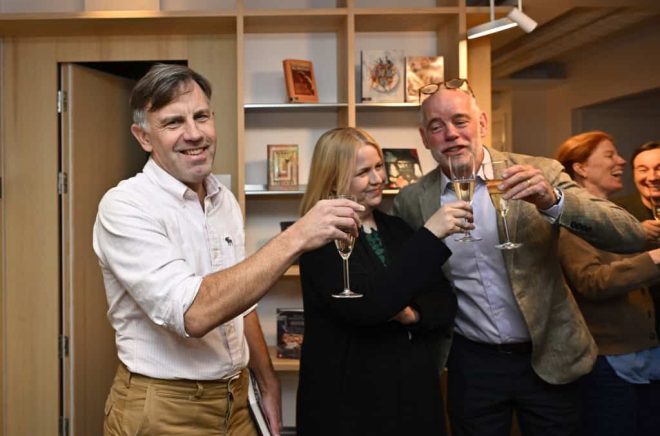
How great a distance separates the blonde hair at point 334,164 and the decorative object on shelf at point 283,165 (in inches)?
67.2

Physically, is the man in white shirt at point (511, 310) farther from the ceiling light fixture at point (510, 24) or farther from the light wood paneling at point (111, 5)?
the light wood paneling at point (111, 5)

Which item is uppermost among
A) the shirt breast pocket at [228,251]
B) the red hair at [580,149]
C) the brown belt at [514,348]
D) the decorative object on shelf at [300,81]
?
the decorative object on shelf at [300,81]

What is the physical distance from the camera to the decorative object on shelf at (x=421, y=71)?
13.4 feet

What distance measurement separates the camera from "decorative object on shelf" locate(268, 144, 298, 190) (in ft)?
13.7

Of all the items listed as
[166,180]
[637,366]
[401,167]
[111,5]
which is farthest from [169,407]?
[111,5]

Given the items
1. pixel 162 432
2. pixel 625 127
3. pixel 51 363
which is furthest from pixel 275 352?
pixel 625 127

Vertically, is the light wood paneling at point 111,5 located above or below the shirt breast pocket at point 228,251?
above

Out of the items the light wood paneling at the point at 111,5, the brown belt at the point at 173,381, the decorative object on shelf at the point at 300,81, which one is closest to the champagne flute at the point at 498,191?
the brown belt at the point at 173,381

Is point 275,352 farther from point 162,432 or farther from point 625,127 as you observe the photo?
point 625,127

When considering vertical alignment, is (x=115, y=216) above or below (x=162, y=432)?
above

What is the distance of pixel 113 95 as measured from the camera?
4688 mm

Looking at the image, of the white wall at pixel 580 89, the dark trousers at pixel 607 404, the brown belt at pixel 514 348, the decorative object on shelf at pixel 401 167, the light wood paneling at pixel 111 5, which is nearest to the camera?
the brown belt at pixel 514 348

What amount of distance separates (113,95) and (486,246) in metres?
3.02

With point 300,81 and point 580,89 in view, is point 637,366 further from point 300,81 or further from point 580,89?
point 580,89
